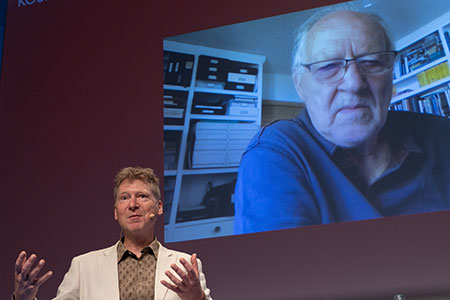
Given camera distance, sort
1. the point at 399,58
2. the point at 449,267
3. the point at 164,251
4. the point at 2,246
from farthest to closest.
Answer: the point at 2,246
the point at 399,58
the point at 449,267
the point at 164,251

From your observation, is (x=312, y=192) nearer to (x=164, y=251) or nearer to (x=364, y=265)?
(x=364, y=265)

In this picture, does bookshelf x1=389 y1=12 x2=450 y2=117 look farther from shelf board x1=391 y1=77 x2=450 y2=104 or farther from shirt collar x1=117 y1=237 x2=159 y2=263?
shirt collar x1=117 y1=237 x2=159 y2=263

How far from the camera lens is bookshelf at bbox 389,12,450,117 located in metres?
3.22

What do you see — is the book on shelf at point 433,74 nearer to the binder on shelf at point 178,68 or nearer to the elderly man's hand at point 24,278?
the binder on shelf at point 178,68

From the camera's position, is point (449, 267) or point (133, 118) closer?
point (449, 267)

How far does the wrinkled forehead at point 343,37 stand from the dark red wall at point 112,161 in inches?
8.2

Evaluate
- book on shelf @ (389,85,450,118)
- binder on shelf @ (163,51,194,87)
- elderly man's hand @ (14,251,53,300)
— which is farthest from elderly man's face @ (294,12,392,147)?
elderly man's hand @ (14,251,53,300)

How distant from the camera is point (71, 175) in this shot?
3873mm

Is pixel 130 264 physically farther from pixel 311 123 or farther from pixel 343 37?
pixel 343 37

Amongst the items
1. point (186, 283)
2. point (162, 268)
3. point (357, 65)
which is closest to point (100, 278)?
point (162, 268)

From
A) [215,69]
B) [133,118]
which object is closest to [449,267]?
[215,69]

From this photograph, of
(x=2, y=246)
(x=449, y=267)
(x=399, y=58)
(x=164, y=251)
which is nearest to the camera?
(x=164, y=251)

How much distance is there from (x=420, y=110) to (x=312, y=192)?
0.83 m

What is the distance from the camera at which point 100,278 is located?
1.67 meters
